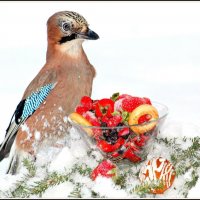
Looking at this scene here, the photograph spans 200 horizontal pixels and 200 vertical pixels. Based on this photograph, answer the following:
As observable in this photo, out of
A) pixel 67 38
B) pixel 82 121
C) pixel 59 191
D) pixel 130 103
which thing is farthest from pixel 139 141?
pixel 67 38

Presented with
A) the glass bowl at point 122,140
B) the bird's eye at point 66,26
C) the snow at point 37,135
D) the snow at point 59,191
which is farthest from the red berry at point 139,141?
the bird's eye at point 66,26

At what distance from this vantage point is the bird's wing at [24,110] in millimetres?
3695

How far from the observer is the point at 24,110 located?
12.3 feet

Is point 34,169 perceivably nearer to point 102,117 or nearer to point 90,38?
point 102,117

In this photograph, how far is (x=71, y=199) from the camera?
295 centimetres

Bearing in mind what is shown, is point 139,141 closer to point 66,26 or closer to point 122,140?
point 122,140

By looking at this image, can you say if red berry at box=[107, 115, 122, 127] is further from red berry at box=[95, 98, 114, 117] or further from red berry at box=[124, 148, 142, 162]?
red berry at box=[124, 148, 142, 162]

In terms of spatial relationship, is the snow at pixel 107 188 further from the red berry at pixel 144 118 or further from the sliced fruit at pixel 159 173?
the red berry at pixel 144 118

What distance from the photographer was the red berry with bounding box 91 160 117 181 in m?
3.15

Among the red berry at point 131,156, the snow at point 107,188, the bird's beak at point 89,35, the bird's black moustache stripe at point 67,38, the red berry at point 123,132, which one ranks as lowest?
the snow at point 107,188

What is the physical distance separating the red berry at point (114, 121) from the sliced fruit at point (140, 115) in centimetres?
6

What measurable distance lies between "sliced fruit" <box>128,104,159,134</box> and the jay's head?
0.58m

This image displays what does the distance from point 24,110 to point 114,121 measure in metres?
0.73

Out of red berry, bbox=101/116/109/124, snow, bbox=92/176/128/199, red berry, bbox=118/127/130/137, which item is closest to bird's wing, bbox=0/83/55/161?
red berry, bbox=101/116/109/124
